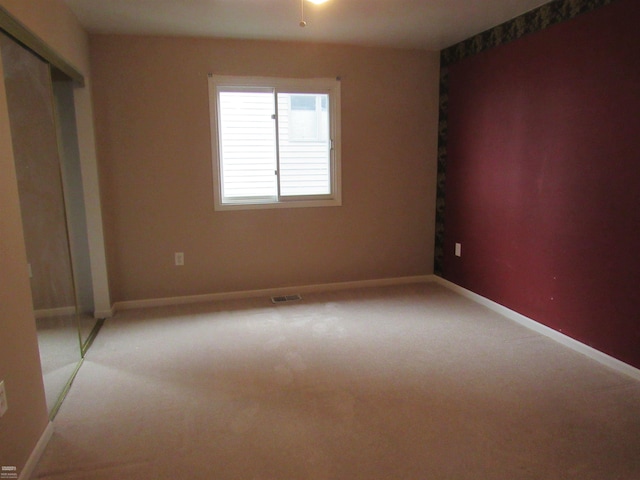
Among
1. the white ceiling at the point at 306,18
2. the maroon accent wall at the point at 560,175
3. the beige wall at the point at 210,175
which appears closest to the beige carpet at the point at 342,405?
the maroon accent wall at the point at 560,175

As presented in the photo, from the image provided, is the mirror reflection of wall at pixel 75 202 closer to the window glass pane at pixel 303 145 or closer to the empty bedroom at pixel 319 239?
the empty bedroom at pixel 319 239

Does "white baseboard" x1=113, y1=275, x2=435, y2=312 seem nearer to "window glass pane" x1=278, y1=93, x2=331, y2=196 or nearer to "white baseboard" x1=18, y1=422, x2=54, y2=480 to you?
"window glass pane" x1=278, y1=93, x2=331, y2=196

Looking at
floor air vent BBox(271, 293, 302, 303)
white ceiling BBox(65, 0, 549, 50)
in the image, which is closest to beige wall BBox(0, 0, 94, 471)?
white ceiling BBox(65, 0, 549, 50)

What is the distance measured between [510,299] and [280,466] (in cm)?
247

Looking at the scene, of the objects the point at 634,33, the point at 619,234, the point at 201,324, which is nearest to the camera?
the point at 634,33

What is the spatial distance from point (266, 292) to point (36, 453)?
239 cm

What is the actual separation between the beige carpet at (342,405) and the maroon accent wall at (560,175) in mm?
344

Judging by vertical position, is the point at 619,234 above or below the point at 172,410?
above

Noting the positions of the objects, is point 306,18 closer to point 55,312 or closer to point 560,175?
point 560,175

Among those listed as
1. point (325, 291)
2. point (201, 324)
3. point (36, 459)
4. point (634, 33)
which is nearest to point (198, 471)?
point (36, 459)

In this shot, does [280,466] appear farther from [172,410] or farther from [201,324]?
[201,324]

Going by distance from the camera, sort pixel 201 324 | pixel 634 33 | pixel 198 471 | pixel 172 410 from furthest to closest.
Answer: pixel 201 324, pixel 634 33, pixel 172 410, pixel 198 471

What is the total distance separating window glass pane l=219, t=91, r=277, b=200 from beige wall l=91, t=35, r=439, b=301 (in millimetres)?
165

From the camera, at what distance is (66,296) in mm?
2572
